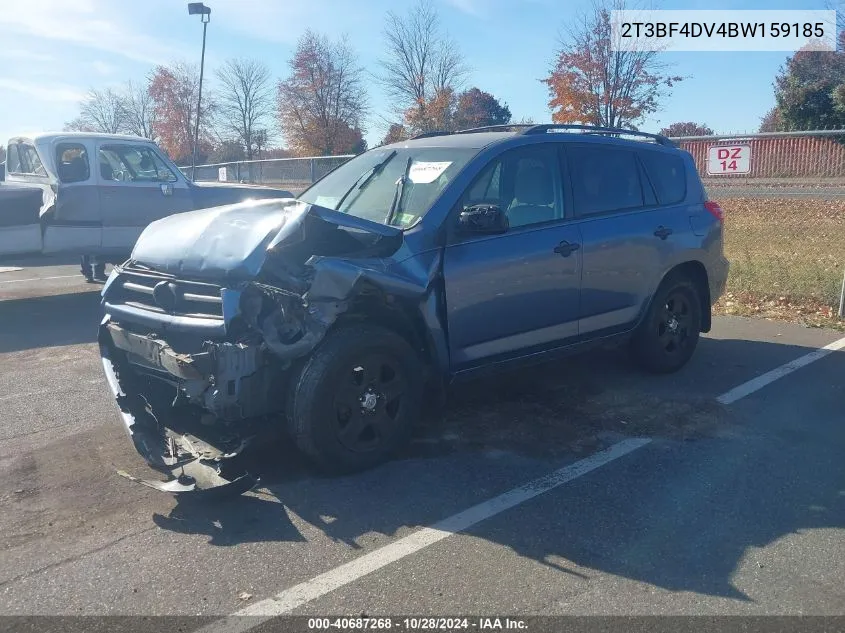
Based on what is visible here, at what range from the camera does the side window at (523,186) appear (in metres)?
5.25

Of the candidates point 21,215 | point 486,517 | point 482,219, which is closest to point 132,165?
point 21,215

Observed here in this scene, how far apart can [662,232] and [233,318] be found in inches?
146

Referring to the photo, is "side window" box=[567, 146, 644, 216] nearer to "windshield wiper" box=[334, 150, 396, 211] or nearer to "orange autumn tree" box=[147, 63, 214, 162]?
"windshield wiper" box=[334, 150, 396, 211]

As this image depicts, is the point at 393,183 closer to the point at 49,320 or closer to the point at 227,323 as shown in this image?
the point at 227,323

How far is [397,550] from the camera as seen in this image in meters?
3.66

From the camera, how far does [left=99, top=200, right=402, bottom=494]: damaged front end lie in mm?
4082

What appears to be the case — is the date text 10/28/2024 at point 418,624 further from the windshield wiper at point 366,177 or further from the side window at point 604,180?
the side window at point 604,180

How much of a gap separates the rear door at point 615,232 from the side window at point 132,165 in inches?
282

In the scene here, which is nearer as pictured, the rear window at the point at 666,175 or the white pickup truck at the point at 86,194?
the rear window at the point at 666,175

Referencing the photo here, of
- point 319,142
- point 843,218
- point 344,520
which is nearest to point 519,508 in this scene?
point 344,520

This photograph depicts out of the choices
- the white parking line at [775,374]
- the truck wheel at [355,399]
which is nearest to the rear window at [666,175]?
the white parking line at [775,374]

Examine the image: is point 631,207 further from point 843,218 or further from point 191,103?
point 191,103

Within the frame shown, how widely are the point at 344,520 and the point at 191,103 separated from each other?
3805cm

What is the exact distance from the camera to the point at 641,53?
23.5m
